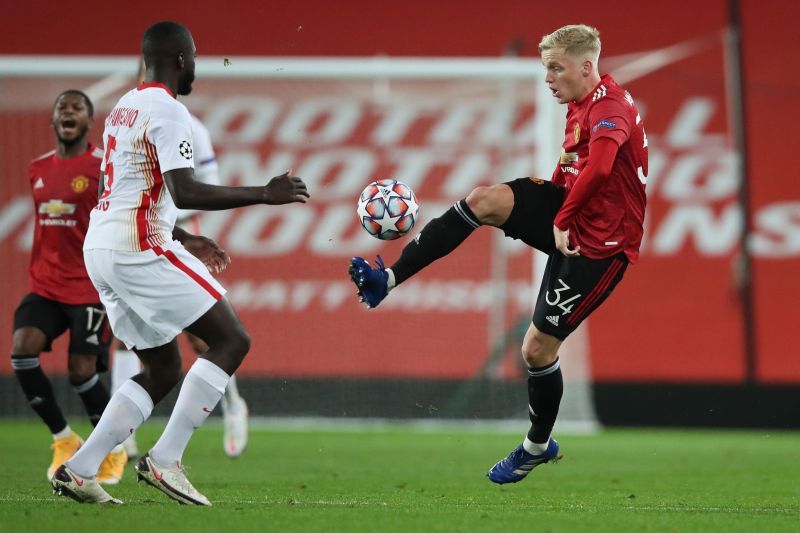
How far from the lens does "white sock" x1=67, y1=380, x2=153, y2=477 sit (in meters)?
4.66

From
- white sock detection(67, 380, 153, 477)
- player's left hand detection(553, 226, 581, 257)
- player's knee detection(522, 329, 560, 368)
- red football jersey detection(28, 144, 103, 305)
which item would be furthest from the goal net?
white sock detection(67, 380, 153, 477)

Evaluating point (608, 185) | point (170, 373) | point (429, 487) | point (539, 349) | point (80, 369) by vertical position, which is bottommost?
point (429, 487)

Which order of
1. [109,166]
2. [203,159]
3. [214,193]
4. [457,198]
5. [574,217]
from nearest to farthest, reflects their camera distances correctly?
[214,193], [109,166], [574,217], [203,159], [457,198]

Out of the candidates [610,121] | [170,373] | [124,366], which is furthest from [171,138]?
[124,366]

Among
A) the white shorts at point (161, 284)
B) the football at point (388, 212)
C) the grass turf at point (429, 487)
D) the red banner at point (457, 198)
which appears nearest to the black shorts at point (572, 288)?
the football at point (388, 212)

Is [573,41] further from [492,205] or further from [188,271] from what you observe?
[188,271]

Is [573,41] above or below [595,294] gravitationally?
above

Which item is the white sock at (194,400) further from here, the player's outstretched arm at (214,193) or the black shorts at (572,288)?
the black shorts at (572,288)

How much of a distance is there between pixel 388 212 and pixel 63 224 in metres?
2.05

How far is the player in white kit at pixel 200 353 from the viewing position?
721 cm

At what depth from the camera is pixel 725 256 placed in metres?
12.5

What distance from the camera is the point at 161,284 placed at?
15.1ft

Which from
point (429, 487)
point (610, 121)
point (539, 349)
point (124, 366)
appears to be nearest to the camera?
point (610, 121)

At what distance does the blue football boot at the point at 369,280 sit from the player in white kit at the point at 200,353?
2.05 meters
